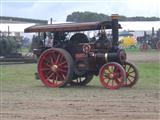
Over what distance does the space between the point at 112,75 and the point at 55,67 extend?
1780 millimetres

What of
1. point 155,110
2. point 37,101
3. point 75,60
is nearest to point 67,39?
point 75,60

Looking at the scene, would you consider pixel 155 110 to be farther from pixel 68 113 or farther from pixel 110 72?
pixel 110 72

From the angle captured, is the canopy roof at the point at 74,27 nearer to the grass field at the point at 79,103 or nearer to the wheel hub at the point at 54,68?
the wheel hub at the point at 54,68

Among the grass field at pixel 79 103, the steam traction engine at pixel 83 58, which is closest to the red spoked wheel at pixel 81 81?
the steam traction engine at pixel 83 58

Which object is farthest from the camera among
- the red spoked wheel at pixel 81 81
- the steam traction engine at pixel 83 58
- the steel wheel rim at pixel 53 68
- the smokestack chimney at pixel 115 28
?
the red spoked wheel at pixel 81 81

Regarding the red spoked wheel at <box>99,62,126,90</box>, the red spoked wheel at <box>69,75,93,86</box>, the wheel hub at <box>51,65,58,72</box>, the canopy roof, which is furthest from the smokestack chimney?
the wheel hub at <box>51,65,58,72</box>

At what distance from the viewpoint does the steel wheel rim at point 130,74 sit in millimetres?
14034

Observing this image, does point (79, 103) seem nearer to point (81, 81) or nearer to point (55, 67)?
point (55, 67)

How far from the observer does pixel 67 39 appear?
15039 millimetres

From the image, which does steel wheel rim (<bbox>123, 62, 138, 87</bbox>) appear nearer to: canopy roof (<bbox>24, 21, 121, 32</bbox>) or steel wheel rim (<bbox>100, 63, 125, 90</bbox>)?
steel wheel rim (<bbox>100, 63, 125, 90</bbox>)

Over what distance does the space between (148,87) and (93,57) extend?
1.60 m

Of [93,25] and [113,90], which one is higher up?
[93,25]

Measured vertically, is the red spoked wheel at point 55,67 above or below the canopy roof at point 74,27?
below

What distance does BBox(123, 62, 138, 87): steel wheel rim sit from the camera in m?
14.0
